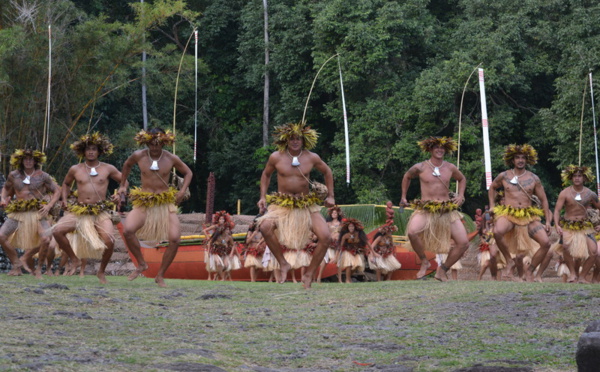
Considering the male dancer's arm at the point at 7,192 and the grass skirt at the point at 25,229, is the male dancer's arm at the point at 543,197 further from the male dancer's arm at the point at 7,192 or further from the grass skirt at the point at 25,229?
the male dancer's arm at the point at 7,192

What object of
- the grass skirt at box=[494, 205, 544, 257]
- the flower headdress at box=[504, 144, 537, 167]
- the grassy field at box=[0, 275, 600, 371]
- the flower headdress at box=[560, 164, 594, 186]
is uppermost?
the flower headdress at box=[504, 144, 537, 167]

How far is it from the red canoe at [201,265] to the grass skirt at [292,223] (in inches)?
263

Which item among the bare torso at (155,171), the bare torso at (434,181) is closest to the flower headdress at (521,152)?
the bare torso at (434,181)

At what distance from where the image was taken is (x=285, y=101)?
33.0 m

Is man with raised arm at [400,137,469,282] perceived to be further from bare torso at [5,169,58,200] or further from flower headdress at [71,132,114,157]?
bare torso at [5,169,58,200]

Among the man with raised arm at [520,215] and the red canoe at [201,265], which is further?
the red canoe at [201,265]

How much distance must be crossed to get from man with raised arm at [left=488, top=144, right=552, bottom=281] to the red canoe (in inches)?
198

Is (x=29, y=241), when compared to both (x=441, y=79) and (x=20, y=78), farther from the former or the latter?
(x=441, y=79)

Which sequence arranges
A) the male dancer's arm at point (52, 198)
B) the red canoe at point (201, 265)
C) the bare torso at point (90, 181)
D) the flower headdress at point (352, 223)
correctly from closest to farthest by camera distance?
the bare torso at point (90, 181)
the male dancer's arm at point (52, 198)
the flower headdress at point (352, 223)
the red canoe at point (201, 265)

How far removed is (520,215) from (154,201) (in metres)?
4.63

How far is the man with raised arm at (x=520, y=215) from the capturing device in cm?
1246

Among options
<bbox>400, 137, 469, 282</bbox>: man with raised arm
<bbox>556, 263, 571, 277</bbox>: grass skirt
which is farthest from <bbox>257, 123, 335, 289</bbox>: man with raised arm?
<bbox>556, 263, 571, 277</bbox>: grass skirt

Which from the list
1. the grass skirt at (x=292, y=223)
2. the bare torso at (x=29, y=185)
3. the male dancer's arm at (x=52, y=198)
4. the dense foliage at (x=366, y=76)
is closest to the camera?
the grass skirt at (x=292, y=223)

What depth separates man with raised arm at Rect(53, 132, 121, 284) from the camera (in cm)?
1149
